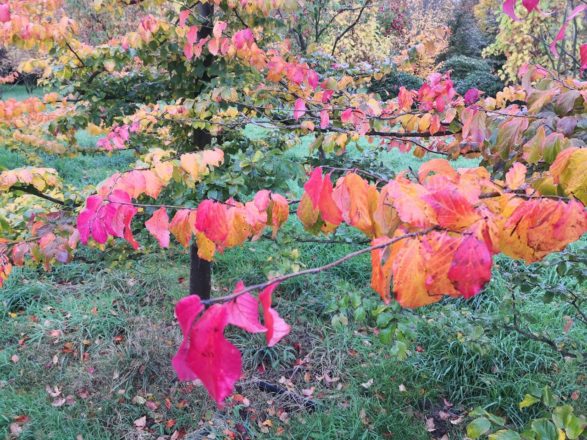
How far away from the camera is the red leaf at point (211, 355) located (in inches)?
21.5

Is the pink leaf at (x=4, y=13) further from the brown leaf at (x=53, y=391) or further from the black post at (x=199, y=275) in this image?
the brown leaf at (x=53, y=391)

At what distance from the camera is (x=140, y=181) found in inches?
49.1

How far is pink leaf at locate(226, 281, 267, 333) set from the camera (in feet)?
1.78

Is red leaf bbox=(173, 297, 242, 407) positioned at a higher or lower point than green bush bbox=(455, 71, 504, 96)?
higher

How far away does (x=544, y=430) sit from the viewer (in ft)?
3.75

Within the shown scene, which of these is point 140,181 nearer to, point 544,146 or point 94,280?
point 544,146

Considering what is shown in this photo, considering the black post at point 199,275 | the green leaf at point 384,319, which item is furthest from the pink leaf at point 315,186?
the black post at point 199,275

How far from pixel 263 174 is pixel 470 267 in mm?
1476

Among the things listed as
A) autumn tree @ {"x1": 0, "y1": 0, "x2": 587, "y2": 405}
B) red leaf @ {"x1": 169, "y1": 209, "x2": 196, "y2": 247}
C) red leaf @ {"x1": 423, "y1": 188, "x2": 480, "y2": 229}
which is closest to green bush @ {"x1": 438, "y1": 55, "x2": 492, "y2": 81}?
autumn tree @ {"x1": 0, "y1": 0, "x2": 587, "y2": 405}

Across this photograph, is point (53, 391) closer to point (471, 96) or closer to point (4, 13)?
point (4, 13)

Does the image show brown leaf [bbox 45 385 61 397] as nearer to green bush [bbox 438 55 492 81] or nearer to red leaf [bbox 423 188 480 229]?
red leaf [bbox 423 188 480 229]

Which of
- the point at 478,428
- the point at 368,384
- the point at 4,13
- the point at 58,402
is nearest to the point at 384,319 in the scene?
the point at 478,428

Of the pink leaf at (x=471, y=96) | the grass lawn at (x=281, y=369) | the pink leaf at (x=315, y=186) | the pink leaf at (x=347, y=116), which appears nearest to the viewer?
the pink leaf at (x=315, y=186)

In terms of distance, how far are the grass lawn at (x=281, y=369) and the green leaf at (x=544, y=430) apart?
2.54 ft
